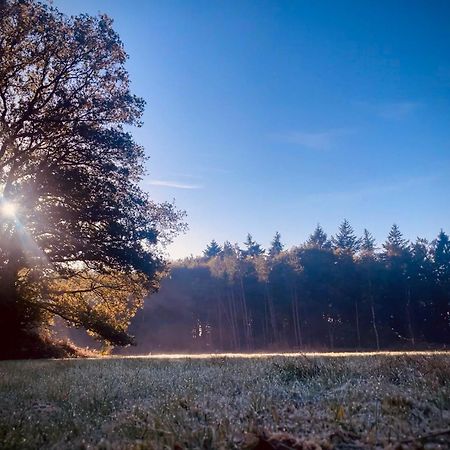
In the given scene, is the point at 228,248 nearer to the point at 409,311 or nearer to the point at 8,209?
the point at 409,311

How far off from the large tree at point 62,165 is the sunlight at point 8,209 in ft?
0.13

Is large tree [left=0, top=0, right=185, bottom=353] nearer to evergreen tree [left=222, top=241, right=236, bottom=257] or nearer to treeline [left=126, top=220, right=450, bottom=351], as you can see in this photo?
treeline [left=126, top=220, right=450, bottom=351]

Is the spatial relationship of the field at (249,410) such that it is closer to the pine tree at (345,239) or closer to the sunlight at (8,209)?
the sunlight at (8,209)

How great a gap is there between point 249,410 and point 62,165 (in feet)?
49.5

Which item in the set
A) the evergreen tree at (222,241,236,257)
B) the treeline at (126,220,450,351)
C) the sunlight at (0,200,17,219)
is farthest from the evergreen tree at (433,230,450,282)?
the sunlight at (0,200,17,219)

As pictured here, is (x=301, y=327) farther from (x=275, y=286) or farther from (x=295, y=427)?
(x=295, y=427)

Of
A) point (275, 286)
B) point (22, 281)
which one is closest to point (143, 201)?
point (22, 281)

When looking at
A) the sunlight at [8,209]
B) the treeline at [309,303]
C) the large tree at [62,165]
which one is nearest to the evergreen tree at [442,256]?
the treeline at [309,303]

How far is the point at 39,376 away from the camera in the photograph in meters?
8.87

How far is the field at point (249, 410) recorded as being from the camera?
330 centimetres

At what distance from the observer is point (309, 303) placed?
209 ft

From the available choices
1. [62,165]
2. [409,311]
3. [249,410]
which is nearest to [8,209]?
[62,165]

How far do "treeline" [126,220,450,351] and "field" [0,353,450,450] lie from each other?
56590 millimetres

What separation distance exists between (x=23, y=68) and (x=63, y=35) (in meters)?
2.08
